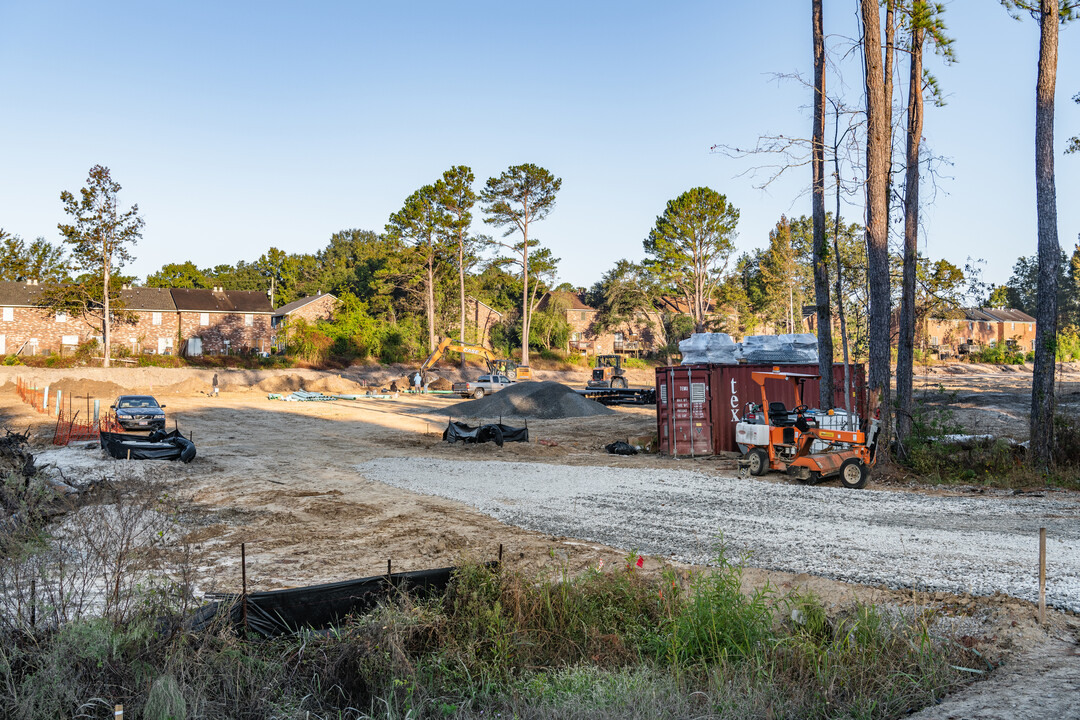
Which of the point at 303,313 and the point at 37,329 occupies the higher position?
the point at 303,313

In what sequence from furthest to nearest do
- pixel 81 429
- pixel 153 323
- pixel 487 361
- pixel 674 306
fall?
1. pixel 674 306
2. pixel 153 323
3. pixel 487 361
4. pixel 81 429

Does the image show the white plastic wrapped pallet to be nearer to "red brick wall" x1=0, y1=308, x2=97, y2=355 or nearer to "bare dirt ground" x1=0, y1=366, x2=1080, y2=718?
A: "bare dirt ground" x1=0, y1=366, x2=1080, y2=718

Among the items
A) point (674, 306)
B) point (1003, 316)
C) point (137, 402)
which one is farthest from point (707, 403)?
point (1003, 316)

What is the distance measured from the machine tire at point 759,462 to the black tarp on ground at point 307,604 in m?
9.62

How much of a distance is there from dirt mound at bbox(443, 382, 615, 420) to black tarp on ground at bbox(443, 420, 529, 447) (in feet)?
30.9

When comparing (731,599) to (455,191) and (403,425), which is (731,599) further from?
(455,191)

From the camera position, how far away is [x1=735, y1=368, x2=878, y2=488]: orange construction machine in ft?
43.7

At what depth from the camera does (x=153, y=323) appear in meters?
55.1

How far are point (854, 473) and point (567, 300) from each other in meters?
56.8

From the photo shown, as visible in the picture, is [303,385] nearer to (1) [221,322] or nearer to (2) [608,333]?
(1) [221,322]

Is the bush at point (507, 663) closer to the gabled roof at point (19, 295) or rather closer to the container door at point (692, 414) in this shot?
the container door at point (692, 414)

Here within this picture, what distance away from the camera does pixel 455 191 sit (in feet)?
188

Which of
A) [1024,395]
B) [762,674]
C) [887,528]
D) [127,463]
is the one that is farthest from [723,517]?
[1024,395]

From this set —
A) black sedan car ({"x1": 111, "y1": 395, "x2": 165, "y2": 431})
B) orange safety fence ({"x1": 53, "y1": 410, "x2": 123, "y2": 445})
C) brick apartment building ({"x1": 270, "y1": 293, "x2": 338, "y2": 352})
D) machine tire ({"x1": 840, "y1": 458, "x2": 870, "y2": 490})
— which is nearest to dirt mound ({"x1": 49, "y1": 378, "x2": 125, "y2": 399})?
black sedan car ({"x1": 111, "y1": 395, "x2": 165, "y2": 431})
